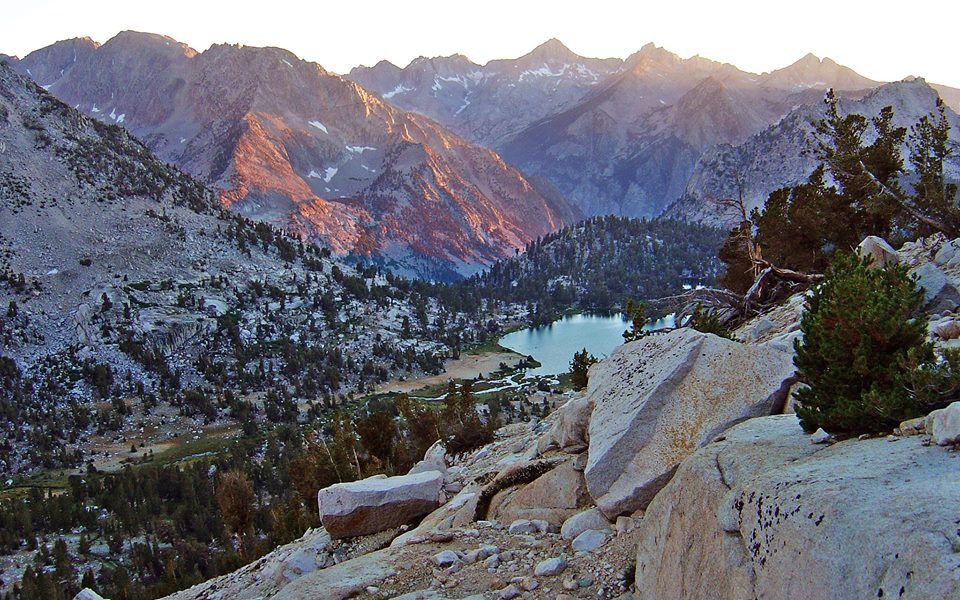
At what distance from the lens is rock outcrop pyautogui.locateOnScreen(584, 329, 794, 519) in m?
11.0

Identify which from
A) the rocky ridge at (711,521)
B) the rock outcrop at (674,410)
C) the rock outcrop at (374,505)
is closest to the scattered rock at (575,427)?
the rocky ridge at (711,521)

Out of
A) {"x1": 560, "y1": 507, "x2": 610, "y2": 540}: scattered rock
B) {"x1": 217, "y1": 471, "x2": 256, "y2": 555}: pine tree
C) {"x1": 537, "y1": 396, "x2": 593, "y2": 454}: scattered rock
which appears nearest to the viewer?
{"x1": 560, "y1": 507, "x2": 610, "y2": 540}: scattered rock

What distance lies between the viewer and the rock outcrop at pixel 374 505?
Answer: 1733cm

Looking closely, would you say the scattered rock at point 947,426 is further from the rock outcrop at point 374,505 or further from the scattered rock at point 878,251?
the rock outcrop at point 374,505

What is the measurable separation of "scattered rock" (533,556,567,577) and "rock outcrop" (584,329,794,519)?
1.47 meters

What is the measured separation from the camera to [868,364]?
29.4 feet

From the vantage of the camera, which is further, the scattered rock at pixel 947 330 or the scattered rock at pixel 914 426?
the scattered rock at pixel 947 330

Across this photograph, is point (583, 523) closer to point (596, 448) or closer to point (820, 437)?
point (596, 448)

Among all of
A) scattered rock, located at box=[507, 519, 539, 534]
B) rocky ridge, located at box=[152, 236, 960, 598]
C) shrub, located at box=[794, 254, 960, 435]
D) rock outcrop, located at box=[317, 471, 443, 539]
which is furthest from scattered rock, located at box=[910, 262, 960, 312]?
rock outcrop, located at box=[317, 471, 443, 539]

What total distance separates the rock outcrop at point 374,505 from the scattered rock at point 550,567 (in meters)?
8.08

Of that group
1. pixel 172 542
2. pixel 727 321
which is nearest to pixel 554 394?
pixel 172 542

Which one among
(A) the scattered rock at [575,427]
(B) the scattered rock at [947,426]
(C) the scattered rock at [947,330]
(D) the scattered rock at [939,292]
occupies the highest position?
(D) the scattered rock at [939,292]

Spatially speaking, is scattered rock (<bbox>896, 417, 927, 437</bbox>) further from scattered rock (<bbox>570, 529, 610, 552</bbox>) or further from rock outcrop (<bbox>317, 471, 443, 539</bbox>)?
rock outcrop (<bbox>317, 471, 443, 539</bbox>)

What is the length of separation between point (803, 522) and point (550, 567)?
15.3 ft
